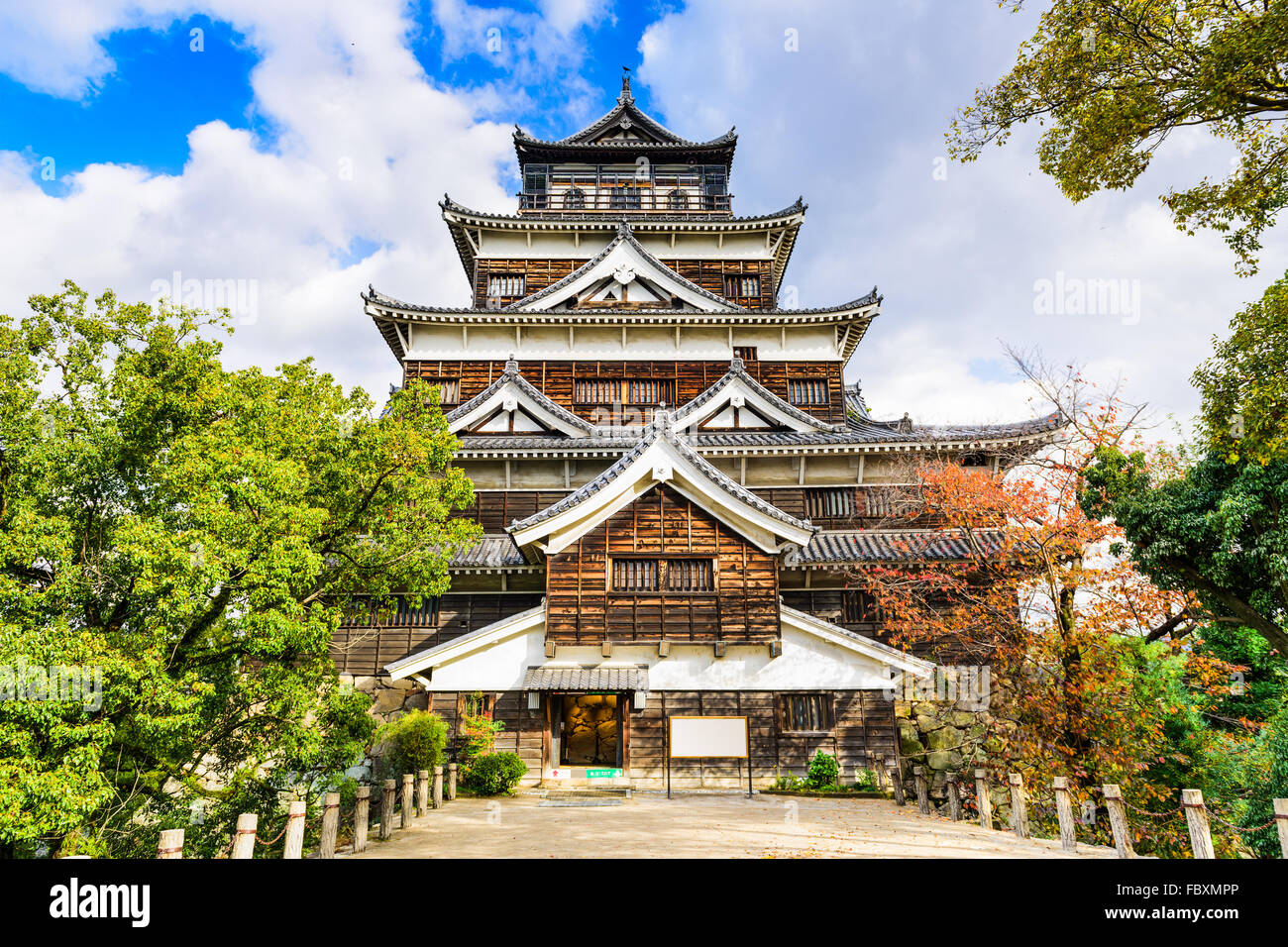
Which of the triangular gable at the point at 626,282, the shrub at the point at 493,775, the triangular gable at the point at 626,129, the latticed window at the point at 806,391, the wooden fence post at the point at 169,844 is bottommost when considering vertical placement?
the shrub at the point at 493,775

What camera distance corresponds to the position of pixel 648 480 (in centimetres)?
1684

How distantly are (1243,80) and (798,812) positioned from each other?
12820mm

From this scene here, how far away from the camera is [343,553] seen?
11.6 m

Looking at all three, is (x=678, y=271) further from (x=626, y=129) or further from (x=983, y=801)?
(x=983, y=801)

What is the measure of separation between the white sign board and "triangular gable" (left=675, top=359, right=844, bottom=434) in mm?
10454

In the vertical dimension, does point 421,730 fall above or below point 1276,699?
above

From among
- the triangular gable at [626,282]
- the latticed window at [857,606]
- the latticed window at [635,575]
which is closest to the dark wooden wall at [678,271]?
the triangular gable at [626,282]

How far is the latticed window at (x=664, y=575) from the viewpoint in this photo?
16641mm

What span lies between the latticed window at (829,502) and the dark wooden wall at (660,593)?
512 centimetres

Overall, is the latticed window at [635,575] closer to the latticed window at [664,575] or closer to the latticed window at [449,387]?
the latticed window at [664,575]

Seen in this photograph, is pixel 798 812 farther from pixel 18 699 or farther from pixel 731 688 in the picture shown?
pixel 18 699

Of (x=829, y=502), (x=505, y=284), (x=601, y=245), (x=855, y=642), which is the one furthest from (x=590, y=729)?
(x=601, y=245)
